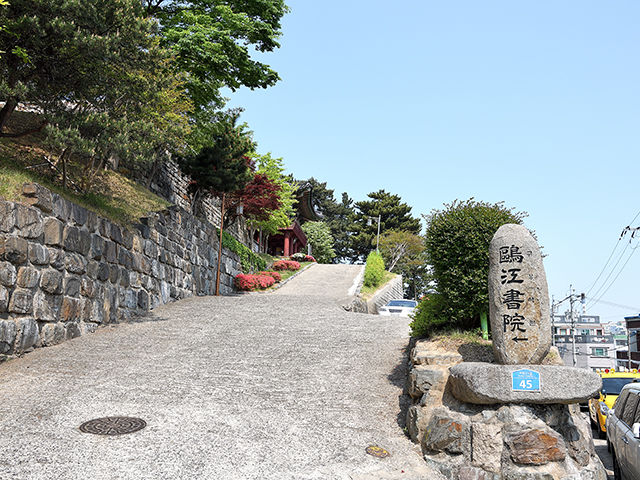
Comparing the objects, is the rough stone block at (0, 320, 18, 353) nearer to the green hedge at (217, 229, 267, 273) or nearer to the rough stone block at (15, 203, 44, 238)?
the rough stone block at (15, 203, 44, 238)

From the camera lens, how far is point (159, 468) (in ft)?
15.1

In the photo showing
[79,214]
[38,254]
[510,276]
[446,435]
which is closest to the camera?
[446,435]

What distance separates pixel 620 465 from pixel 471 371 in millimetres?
2341

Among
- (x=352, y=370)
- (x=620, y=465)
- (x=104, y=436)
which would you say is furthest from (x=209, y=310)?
(x=620, y=465)

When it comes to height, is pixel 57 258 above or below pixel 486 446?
above

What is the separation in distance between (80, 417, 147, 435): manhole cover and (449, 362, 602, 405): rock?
3.92 m

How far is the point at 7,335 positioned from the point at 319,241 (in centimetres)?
4119

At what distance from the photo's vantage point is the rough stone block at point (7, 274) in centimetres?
754

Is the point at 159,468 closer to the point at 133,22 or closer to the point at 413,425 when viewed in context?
the point at 413,425

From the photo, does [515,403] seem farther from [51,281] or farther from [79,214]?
[79,214]

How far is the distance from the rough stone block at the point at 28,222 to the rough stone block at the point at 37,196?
0.17m

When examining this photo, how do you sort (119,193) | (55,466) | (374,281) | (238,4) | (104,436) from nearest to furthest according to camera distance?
(55,466) < (104,436) < (119,193) < (238,4) < (374,281)

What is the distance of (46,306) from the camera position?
858 centimetres

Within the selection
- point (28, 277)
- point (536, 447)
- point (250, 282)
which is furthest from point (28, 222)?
point (250, 282)
